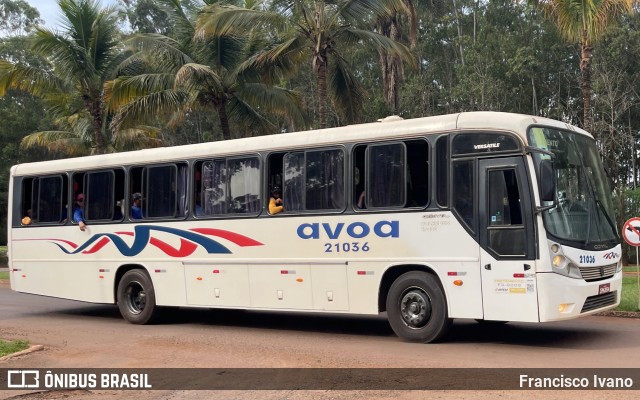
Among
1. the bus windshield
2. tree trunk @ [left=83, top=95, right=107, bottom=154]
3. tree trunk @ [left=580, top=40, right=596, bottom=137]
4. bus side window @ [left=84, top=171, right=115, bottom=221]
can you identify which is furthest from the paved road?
tree trunk @ [left=83, top=95, right=107, bottom=154]

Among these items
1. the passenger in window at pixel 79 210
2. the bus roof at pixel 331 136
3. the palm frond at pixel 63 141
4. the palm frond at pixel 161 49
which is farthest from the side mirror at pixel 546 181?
the palm frond at pixel 63 141

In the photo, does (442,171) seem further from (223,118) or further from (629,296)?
(223,118)

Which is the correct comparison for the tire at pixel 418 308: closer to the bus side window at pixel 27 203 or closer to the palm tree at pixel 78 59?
the bus side window at pixel 27 203

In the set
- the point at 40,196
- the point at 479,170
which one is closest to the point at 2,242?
the point at 40,196

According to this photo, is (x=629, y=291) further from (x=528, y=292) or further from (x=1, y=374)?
(x=1, y=374)

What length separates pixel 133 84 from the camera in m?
23.9

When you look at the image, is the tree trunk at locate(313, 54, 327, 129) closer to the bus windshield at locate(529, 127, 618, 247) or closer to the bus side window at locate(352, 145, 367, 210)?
the bus side window at locate(352, 145, 367, 210)

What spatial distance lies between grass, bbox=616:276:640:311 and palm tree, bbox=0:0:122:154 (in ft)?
52.9

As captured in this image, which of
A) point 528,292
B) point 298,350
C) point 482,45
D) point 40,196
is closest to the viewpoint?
point 528,292

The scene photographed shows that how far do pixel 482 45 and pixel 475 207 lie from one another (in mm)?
32313

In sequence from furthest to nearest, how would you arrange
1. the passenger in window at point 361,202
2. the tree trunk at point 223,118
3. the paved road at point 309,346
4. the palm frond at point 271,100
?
the palm frond at point 271,100 → the tree trunk at point 223,118 → the passenger in window at point 361,202 → the paved road at point 309,346

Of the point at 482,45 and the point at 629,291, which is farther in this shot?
the point at 482,45

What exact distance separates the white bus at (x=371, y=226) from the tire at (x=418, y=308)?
2 centimetres

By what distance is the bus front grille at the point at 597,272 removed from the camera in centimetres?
1092
